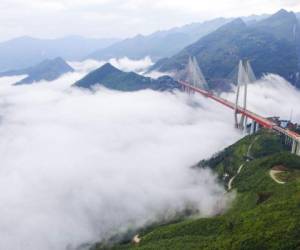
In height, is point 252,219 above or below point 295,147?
above

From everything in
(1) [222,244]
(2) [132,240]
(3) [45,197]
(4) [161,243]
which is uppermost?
(1) [222,244]

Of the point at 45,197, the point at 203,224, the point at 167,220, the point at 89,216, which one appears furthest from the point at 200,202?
the point at 45,197

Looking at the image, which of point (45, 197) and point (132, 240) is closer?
point (132, 240)

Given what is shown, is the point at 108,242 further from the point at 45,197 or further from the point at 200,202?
the point at 45,197

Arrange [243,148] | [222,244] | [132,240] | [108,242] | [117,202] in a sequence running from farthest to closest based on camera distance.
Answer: [117,202]
[243,148]
[108,242]
[132,240]
[222,244]

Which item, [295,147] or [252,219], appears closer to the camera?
[252,219]

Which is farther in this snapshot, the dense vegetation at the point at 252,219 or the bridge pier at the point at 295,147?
the bridge pier at the point at 295,147

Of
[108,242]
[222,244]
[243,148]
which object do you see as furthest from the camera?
[243,148]

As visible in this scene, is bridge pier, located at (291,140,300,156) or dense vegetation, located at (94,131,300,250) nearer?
dense vegetation, located at (94,131,300,250)
